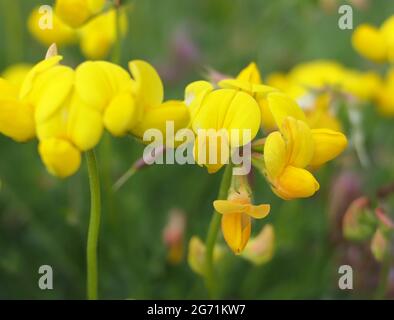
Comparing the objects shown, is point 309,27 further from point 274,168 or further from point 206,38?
point 274,168

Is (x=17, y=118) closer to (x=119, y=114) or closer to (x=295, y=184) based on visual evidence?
(x=119, y=114)

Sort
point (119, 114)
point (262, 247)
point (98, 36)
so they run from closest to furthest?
point (119, 114), point (262, 247), point (98, 36)

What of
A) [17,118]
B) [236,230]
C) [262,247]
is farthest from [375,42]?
[17,118]

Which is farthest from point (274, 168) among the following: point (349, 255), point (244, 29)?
point (244, 29)

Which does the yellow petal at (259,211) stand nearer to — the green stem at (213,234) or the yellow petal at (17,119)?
the green stem at (213,234)

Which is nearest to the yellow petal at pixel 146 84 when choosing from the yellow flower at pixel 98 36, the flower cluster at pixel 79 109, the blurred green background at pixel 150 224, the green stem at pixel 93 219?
the flower cluster at pixel 79 109
